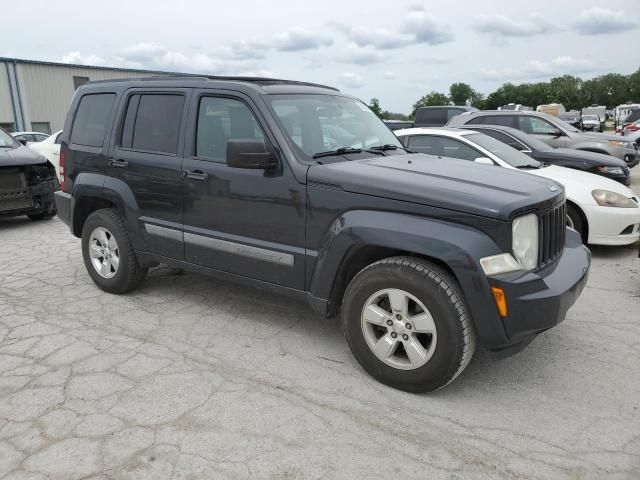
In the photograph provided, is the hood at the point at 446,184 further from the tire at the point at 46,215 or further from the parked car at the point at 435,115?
the parked car at the point at 435,115

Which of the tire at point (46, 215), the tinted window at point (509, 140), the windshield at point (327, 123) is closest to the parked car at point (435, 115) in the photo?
the tinted window at point (509, 140)

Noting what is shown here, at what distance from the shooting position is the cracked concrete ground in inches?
103

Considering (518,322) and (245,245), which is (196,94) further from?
(518,322)

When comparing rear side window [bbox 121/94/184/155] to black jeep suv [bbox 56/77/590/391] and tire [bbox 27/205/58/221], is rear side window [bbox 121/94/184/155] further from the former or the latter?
tire [bbox 27/205/58/221]

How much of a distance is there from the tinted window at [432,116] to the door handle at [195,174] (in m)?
13.3

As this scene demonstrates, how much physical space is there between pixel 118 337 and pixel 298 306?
4.90ft

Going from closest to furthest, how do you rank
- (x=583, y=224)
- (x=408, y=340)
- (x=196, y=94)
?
(x=408, y=340), (x=196, y=94), (x=583, y=224)

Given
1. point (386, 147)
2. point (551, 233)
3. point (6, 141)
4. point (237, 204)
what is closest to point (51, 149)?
point (6, 141)

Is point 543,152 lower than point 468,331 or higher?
higher

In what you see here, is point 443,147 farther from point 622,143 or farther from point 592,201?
point 622,143

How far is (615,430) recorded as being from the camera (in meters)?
2.87

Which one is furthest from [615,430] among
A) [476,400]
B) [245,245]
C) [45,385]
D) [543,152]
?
[543,152]

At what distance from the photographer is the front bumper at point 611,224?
6.04 meters

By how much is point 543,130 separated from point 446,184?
8.91 metres
